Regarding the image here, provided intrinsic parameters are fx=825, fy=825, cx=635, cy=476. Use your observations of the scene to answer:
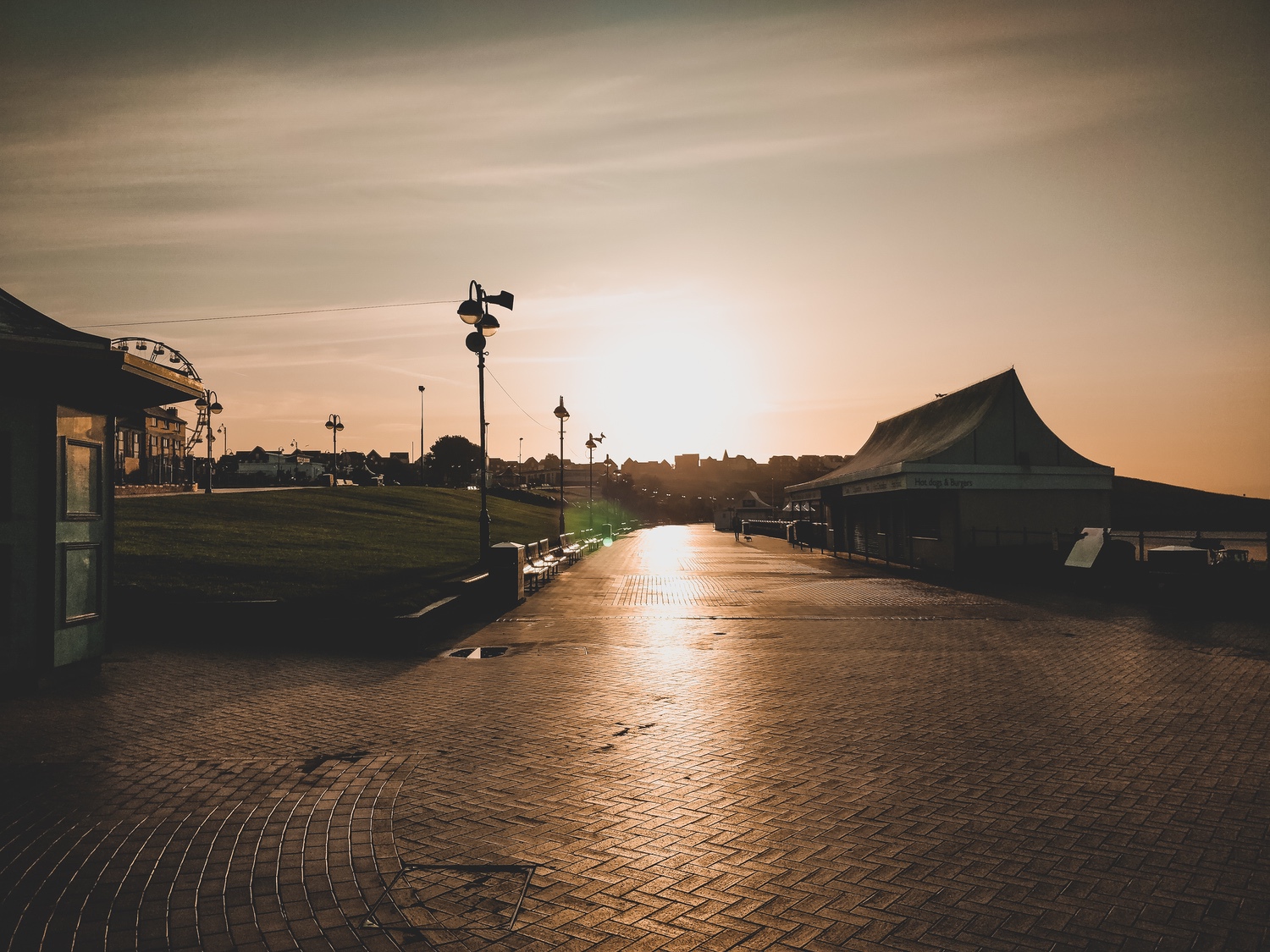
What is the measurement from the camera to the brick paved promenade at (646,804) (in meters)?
3.79

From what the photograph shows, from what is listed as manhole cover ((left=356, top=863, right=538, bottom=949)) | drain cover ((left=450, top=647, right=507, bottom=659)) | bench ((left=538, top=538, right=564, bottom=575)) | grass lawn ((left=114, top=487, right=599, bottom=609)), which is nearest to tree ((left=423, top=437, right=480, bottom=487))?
grass lawn ((left=114, top=487, right=599, bottom=609))

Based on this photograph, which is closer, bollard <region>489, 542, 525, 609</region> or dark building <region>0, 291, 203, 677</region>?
dark building <region>0, 291, 203, 677</region>

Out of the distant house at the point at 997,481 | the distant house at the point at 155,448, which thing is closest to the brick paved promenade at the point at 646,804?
the distant house at the point at 997,481

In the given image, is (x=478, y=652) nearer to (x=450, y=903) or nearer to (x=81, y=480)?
(x=81, y=480)

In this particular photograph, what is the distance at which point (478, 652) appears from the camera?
446 inches

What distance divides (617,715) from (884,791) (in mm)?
2773

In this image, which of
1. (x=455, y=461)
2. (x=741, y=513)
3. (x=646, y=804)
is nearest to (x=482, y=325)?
(x=646, y=804)

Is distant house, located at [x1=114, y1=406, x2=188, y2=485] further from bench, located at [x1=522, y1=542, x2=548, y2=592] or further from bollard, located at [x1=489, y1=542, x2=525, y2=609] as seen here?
bollard, located at [x1=489, y1=542, x2=525, y2=609]

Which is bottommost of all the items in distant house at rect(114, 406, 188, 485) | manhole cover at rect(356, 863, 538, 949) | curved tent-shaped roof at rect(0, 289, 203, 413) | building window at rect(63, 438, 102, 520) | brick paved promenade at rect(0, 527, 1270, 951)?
brick paved promenade at rect(0, 527, 1270, 951)

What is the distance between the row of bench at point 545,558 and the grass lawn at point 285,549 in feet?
5.55

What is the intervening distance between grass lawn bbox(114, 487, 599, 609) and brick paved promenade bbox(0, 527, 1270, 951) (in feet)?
12.4

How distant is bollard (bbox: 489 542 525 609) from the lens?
55.1 ft

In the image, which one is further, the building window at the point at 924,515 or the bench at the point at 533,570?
the building window at the point at 924,515

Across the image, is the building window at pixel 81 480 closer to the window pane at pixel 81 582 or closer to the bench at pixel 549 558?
the window pane at pixel 81 582
